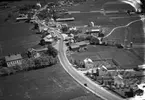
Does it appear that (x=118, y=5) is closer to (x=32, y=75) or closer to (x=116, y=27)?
(x=116, y=27)

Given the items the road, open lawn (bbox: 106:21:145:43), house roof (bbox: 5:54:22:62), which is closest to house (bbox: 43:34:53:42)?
the road

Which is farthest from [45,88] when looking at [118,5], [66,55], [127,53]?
[118,5]

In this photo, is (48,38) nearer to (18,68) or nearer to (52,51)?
(52,51)

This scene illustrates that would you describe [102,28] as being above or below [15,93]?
above

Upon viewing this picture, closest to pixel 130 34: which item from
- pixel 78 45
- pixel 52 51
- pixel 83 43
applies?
pixel 83 43

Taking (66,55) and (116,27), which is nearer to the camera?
(66,55)

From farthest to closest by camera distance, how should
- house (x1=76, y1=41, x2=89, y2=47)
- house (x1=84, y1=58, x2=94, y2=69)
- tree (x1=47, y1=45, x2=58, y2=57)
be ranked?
house (x1=76, y1=41, x2=89, y2=47) → tree (x1=47, y1=45, x2=58, y2=57) → house (x1=84, y1=58, x2=94, y2=69)

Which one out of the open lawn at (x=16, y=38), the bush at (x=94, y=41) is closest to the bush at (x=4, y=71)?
the open lawn at (x=16, y=38)

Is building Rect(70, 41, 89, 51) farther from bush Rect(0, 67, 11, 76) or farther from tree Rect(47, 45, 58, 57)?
bush Rect(0, 67, 11, 76)
